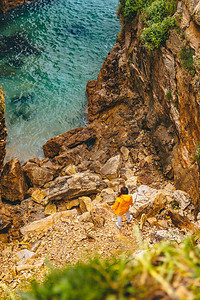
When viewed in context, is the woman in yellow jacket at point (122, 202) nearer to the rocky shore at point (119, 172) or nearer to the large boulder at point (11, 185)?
the rocky shore at point (119, 172)

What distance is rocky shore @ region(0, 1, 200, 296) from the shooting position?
713cm

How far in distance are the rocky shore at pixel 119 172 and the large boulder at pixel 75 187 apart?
0.14 feet

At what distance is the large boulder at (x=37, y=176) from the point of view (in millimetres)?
11516

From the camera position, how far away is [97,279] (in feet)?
6.27

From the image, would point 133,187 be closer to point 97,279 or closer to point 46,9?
point 97,279

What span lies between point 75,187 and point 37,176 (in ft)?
9.39

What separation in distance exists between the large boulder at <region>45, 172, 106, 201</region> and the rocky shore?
0.04 metres

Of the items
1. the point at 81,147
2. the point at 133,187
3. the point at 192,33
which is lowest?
the point at 81,147

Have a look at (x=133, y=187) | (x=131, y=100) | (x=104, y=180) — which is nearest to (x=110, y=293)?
(x=133, y=187)

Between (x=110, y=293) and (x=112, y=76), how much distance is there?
15923 millimetres

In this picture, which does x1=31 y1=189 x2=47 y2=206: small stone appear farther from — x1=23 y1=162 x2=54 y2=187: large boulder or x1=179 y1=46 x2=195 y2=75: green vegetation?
x1=179 y1=46 x2=195 y2=75: green vegetation

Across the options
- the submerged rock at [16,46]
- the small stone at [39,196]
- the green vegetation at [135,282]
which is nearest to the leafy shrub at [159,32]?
the small stone at [39,196]

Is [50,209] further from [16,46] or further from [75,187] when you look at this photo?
[16,46]

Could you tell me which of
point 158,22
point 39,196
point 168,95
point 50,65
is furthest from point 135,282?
point 50,65
